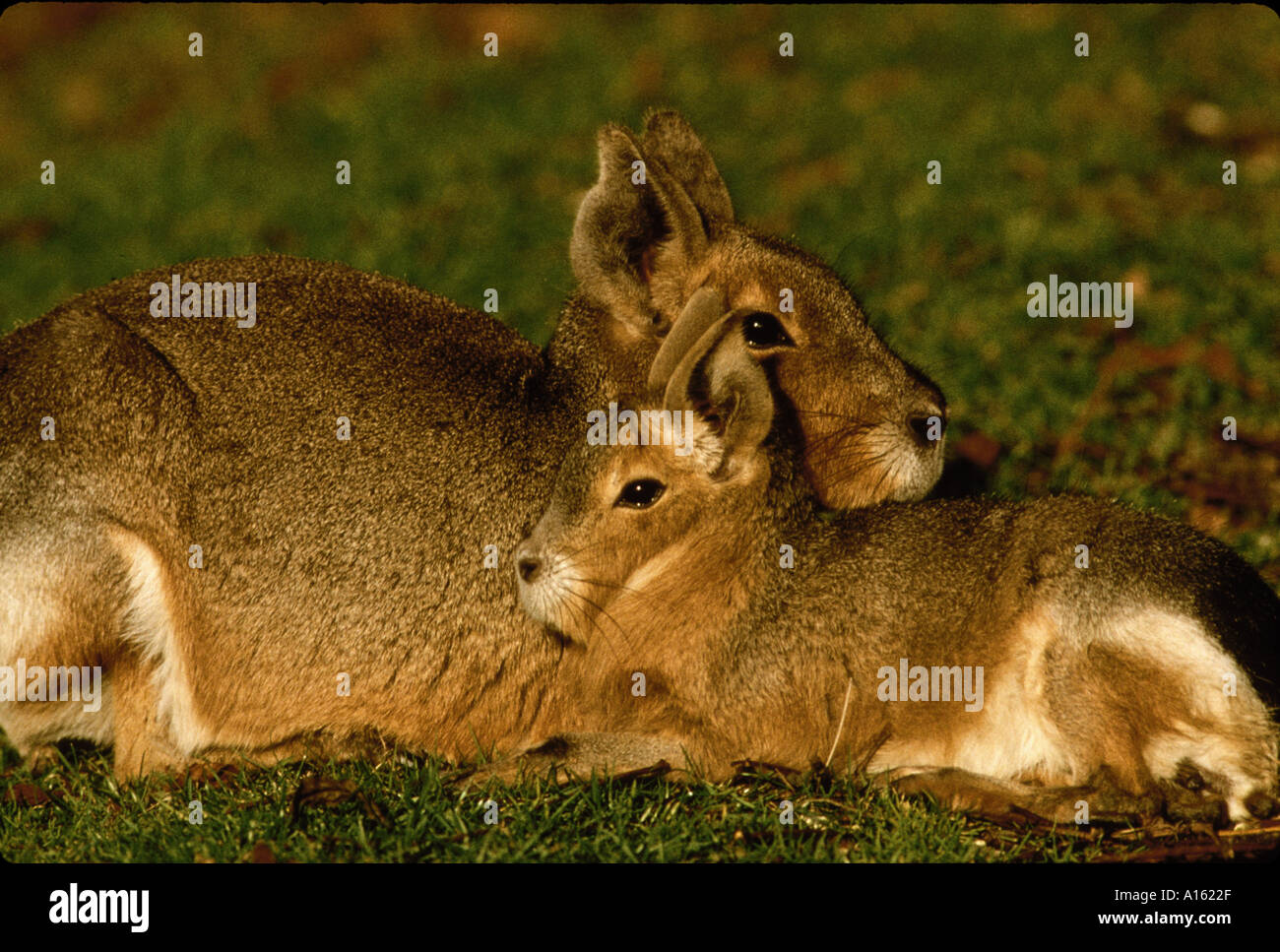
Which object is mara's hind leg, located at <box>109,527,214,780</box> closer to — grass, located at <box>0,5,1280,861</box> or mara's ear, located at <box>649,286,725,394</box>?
grass, located at <box>0,5,1280,861</box>

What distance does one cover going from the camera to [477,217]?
9117 mm

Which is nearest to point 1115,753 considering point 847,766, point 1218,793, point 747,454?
point 1218,793

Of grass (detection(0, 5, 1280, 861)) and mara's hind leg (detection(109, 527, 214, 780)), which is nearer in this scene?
grass (detection(0, 5, 1280, 861))

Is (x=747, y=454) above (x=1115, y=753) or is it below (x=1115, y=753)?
above

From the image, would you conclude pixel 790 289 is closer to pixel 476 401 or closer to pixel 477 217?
pixel 476 401

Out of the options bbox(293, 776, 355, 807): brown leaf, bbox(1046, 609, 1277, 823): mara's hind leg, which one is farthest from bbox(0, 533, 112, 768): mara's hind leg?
bbox(1046, 609, 1277, 823): mara's hind leg

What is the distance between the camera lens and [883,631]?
14.0 feet

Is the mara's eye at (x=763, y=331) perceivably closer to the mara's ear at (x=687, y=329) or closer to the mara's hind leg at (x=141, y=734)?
the mara's ear at (x=687, y=329)

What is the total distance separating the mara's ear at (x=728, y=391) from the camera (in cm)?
410

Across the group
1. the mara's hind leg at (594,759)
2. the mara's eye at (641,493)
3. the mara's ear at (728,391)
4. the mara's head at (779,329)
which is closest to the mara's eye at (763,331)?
the mara's head at (779,329)

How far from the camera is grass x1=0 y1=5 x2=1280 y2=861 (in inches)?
161

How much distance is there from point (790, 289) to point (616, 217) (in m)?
0.61

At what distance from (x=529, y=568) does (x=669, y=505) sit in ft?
1.58

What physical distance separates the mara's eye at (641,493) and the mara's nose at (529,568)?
313 millimetres
